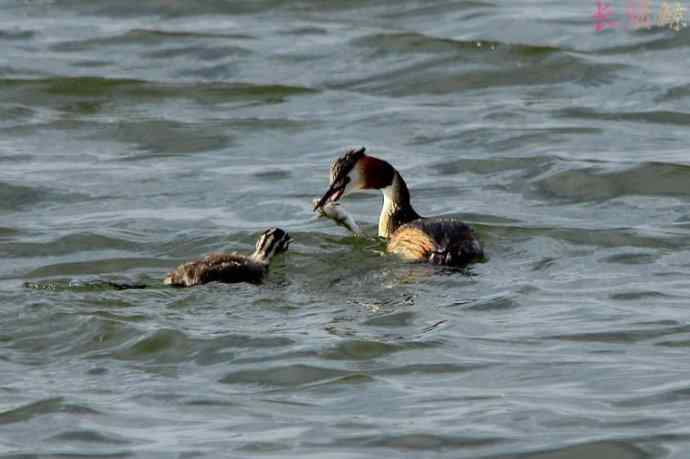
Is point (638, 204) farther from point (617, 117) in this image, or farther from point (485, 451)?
point (485, 451)

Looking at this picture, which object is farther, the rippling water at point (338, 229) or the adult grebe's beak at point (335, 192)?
the adult grebe's beak at point (335, 192)

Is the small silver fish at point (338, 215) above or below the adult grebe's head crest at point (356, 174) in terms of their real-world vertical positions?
below

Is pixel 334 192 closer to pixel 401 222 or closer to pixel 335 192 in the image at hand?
pixel 335 192

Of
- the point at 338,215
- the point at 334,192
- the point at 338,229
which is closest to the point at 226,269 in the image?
the point at 338,215

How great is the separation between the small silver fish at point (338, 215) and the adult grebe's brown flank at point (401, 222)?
44mm

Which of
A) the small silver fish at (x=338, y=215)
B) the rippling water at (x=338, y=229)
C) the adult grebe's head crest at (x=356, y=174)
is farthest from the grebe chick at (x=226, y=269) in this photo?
the adult grebe's head crest at (x=356, y=174)

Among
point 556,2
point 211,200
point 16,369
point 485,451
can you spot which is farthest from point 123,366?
point 556,2

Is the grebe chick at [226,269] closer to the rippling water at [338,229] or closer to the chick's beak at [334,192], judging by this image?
the rippling water at [338,229]

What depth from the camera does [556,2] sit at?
21828 millimetres

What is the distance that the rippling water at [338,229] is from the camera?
8625mm

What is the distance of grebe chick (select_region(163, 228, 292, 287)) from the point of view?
10.9 m

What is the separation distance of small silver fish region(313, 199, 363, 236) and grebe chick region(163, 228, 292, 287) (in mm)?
819

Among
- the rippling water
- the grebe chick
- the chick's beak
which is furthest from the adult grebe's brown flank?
the grebe chick

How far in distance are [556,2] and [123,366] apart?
1334cm
